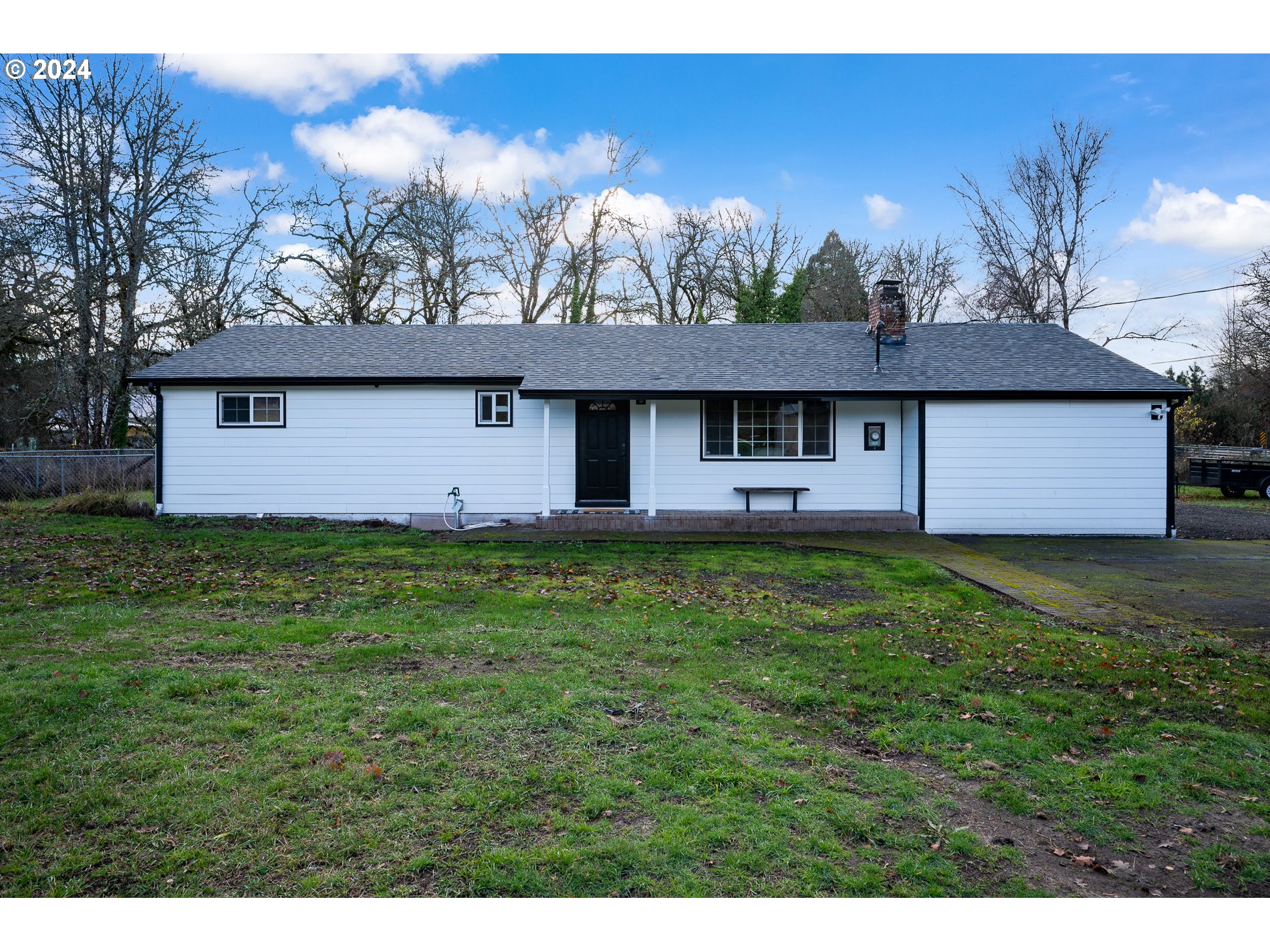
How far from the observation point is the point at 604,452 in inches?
575

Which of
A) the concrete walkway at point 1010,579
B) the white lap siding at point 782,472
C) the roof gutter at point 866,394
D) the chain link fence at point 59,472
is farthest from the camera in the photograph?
the chain link fence at point 59,472

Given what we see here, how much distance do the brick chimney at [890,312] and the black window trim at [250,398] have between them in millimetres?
12419

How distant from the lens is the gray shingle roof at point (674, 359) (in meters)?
13.7

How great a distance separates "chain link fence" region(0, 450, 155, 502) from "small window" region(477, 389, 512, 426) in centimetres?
1030

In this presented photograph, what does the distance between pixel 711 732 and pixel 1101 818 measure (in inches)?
73.4

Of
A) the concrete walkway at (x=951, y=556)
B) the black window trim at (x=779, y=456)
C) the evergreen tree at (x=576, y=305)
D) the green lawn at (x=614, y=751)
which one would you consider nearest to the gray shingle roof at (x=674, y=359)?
the black window trim at (x=779, y=456)

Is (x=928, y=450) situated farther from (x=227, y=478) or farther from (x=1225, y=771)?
(x=227, y=478)

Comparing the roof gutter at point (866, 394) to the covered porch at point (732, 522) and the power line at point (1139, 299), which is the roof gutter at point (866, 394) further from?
the power line at point (1139, 299)

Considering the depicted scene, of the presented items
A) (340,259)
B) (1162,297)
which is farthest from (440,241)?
(1162,297)

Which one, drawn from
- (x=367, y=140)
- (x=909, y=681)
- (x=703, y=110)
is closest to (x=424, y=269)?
(x=367, y=140)

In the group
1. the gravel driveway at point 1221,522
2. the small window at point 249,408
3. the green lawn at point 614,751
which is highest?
the small window at point 249,408

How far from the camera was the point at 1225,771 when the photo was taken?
370 cm

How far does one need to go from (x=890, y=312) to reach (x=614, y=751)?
1398cm

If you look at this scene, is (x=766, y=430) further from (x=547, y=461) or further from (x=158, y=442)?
(x=158, y=442)
